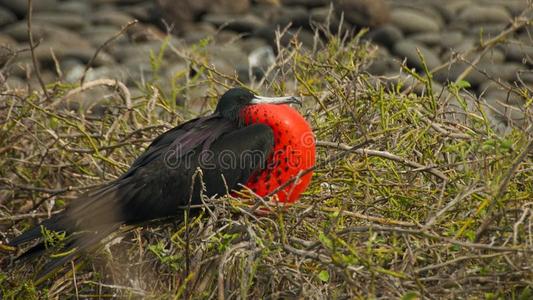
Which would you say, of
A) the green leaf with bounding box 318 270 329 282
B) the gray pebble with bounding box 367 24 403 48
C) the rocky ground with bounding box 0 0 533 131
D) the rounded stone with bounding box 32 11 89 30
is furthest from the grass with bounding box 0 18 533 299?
the rounded stone with bounding box 32 11 89 30

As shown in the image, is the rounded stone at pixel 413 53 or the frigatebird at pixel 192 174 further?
the rounded stone at pixel 413 53

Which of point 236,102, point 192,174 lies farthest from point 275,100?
point 192,174

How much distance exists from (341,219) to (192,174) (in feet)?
1.78

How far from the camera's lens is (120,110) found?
4.00m

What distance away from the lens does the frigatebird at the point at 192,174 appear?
312 cm

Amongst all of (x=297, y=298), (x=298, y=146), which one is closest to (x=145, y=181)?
(x=298, y=146)

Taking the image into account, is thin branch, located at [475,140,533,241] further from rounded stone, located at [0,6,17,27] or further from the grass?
rounded stone, located at [0,6,17,27]

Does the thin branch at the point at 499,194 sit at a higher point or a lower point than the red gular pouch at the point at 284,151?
higher

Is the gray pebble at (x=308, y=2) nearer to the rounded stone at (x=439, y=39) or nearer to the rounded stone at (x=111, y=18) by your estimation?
the rounded stone at (x=439, y=39)

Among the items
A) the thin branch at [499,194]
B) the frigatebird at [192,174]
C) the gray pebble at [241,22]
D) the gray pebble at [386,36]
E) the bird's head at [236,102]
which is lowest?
the gray pebble at [241,22]

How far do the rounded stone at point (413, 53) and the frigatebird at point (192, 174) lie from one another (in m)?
3.62

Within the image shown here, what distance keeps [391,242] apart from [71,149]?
140 cm

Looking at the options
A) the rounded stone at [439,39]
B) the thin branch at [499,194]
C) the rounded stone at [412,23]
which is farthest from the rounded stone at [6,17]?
the thin branch at [499,194]

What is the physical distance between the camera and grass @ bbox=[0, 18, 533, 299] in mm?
2539
